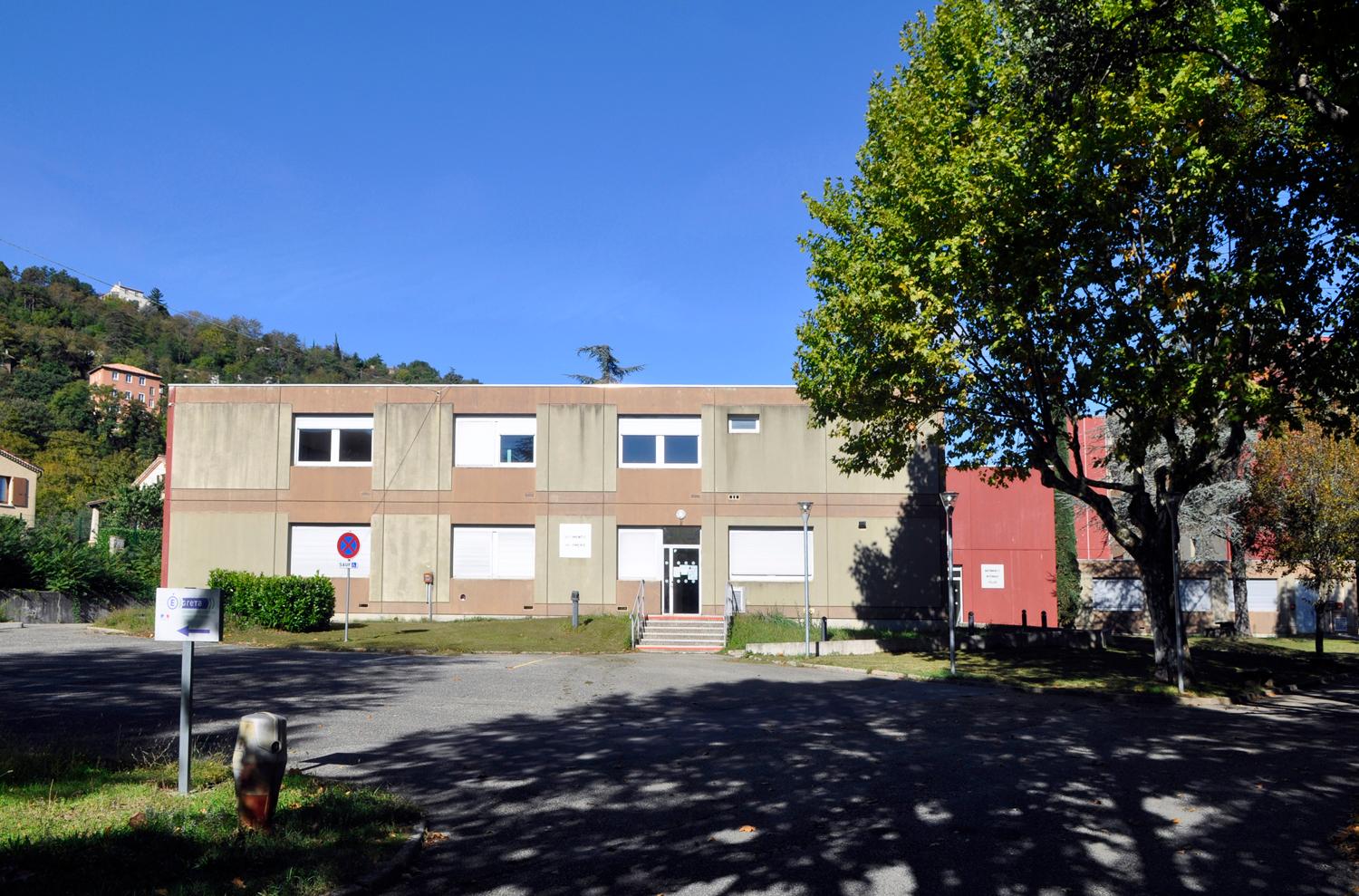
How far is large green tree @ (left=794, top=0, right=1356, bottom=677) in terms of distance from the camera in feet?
41.3

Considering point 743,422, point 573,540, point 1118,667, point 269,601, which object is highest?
point 743,422

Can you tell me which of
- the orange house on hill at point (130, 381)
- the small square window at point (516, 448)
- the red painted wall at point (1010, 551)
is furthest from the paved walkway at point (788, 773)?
the orange house on hill at point (130, 381)

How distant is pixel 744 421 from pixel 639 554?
5.30m

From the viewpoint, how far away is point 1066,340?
678 inches

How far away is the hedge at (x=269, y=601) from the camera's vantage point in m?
25.7

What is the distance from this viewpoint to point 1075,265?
1614 centimetres

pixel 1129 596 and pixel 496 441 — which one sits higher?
pixel 496 441

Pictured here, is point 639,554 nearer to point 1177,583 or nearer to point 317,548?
point 317,548

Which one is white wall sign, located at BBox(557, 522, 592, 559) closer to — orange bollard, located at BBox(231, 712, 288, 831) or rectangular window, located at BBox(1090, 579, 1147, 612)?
orange bollard, located at BBox(231, 712, 288, 831)

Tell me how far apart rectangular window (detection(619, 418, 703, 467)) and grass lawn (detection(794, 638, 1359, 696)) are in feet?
32.8

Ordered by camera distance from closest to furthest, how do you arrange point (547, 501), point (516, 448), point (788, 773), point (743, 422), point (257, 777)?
point (257, 777) → point (788, 773) → point (547, 501) → point (743, 422) → point (516, 448)

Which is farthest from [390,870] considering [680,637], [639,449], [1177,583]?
[639,449]

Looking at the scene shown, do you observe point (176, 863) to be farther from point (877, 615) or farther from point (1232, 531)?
point (1232, 531)

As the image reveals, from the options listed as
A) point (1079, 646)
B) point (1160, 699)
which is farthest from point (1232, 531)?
point (1160, 699)
